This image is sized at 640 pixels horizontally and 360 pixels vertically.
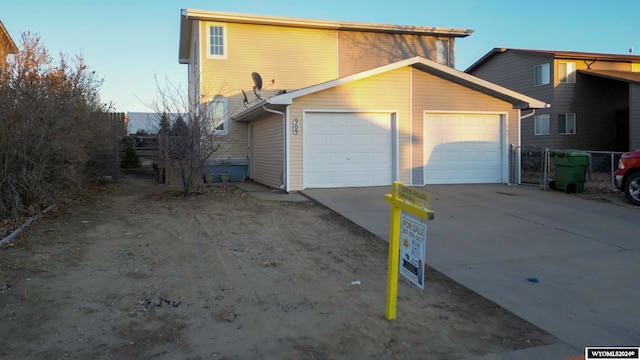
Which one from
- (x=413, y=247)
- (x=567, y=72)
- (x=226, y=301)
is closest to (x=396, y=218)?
(x=413, y=247)

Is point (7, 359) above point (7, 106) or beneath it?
beneath

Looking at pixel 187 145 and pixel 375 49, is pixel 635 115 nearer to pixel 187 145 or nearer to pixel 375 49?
pixel 375 49

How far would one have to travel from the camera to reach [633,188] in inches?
444

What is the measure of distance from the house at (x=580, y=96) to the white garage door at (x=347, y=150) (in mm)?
13936

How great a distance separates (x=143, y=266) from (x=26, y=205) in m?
4.47

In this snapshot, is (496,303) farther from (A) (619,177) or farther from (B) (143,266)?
(A) (619,177)

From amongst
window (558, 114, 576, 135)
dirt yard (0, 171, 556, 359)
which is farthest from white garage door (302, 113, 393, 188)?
window (558, 114, 576, 135)

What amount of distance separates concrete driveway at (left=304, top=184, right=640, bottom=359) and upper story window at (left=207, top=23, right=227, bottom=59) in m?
8.95

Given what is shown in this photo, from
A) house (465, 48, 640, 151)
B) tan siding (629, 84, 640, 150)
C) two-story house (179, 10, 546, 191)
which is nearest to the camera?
two-story house (179, 10, 546, 191)

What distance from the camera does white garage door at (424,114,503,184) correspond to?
14.8m

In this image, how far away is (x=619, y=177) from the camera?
11.7m

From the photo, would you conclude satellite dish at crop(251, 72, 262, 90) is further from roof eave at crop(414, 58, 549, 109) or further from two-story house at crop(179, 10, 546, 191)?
roof eave at crop(414, 58, 549, 109)

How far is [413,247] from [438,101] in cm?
1110

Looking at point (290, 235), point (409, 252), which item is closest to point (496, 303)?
point (409, 252)
